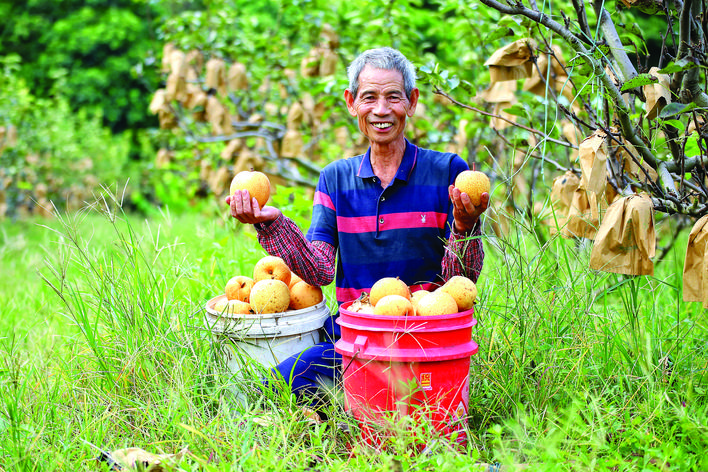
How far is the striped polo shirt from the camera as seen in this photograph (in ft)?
7.59

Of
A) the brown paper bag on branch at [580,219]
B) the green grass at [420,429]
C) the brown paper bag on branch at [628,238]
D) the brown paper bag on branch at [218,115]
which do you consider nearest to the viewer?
the green grass at [420,429]

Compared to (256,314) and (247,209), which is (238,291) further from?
(247,209)

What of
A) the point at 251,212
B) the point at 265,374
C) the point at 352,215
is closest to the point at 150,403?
the point at 265,374

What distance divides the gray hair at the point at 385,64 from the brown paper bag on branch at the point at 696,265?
44.2 inches

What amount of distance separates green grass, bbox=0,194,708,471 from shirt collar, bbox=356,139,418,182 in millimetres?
455

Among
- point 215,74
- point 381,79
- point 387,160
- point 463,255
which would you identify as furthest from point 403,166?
point 215,74

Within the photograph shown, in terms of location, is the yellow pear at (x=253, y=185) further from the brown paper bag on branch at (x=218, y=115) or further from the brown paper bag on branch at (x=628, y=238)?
the brown paper bag on branch at (x=218, y=115)

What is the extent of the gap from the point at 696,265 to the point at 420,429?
102cm

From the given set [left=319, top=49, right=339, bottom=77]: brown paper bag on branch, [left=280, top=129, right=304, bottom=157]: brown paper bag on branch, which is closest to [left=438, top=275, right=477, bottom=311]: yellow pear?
[left=319, top=49, right=339, bottom=77]: brown paper bag on branch

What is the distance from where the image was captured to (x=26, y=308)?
137 inches

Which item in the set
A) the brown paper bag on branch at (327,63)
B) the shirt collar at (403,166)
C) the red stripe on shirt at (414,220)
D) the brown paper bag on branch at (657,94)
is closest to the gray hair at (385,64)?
the shirt collar at (403,166)

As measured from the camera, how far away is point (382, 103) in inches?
88.8

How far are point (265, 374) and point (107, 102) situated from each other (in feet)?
40.5

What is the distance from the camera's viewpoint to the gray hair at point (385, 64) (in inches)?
89.7
